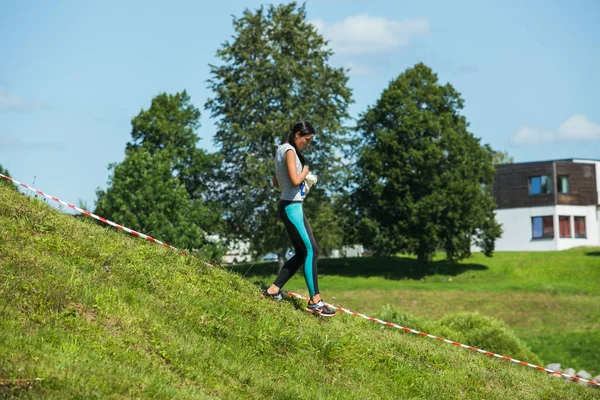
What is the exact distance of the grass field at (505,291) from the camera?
31.8 metres

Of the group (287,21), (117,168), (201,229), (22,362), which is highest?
(287,21)

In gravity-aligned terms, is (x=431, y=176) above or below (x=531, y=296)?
above

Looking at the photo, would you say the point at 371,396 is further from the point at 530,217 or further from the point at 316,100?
the point at 530,217

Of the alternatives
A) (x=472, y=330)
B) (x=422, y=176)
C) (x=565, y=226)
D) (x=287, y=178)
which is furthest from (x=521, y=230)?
(x=287, y=178)

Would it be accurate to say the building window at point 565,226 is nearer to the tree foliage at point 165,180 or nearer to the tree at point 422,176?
the tree at point 422,176

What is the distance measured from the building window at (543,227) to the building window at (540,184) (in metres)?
2.34

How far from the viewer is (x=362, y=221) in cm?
5706

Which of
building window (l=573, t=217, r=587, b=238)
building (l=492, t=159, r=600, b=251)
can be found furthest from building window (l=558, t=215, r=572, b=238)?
building window (l=573, t=217, r=587, b=238)

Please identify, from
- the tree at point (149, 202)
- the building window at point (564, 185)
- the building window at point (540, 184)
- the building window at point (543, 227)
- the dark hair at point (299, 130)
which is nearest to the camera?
the dark hair at point (299, 130)

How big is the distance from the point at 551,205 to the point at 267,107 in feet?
105

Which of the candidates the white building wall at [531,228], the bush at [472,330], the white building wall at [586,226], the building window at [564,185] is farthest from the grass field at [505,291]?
the building window at [564,185]

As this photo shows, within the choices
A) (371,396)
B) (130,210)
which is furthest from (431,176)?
(371,396)

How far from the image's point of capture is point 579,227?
74375mm

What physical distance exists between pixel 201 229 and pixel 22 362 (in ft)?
155
